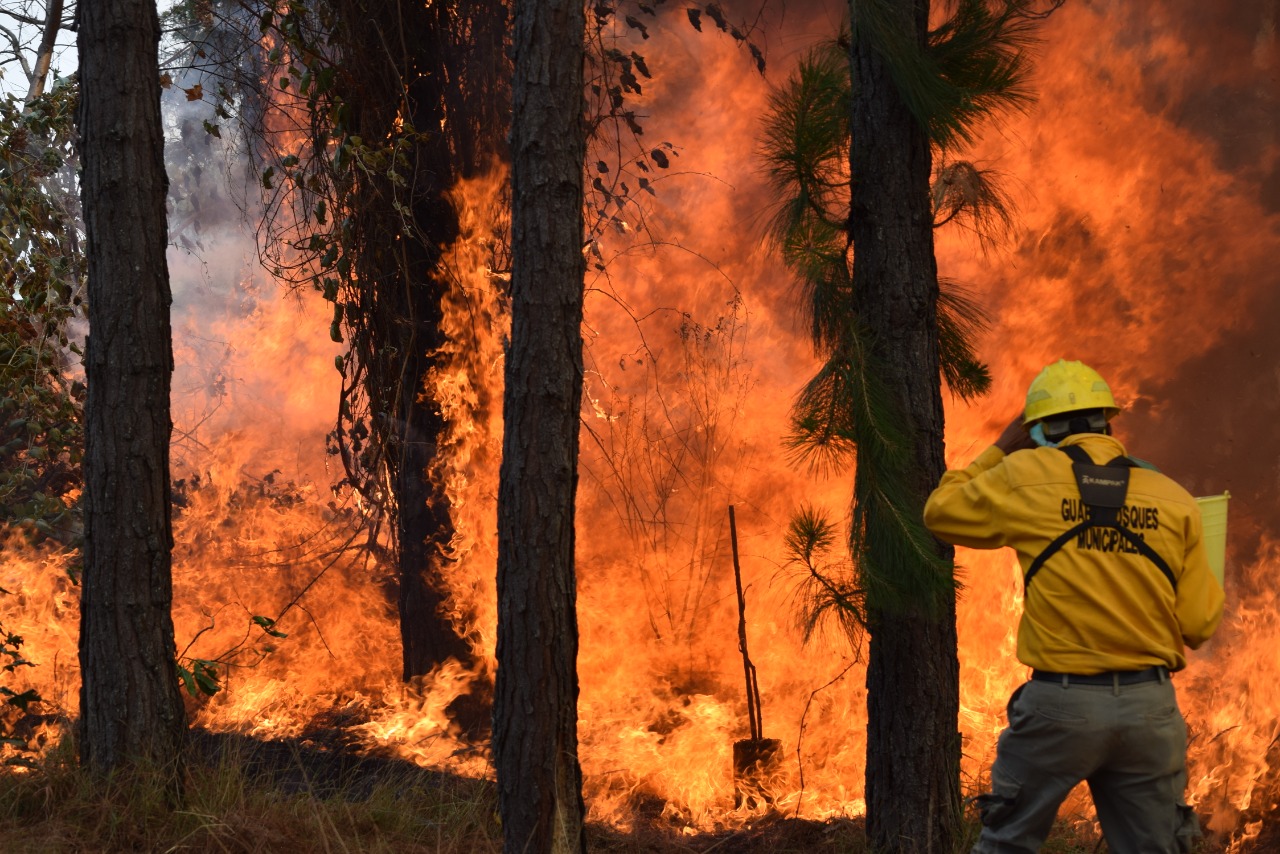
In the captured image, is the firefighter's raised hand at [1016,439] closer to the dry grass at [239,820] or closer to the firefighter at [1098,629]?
the firefighter at [1098,629]

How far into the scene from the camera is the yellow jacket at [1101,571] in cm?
312

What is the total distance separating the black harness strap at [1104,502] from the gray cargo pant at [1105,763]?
14.5 inches

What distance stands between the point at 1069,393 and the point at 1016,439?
332mm

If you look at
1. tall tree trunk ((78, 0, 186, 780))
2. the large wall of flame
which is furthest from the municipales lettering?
the large wall of flame

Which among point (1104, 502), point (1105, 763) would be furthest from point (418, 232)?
point (1105, 763)

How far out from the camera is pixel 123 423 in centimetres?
450

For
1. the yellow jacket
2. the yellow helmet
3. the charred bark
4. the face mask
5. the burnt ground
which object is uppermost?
the charred bark

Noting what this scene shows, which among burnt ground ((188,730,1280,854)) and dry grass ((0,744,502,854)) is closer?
dry grass ((0,744,502,854))

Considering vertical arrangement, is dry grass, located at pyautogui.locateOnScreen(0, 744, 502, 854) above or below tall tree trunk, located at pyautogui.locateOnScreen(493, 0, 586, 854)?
below

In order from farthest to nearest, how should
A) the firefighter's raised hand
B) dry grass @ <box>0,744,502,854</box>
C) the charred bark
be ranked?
the charred bark, dry grass @ <box>0,744,502,854</box>, the firefighter's raised hand

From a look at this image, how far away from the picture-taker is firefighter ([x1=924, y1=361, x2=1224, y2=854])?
3100 millimetres

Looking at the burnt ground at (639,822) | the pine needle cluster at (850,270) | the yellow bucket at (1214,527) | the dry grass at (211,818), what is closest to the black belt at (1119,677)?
the yellow bucket at (1214,527)

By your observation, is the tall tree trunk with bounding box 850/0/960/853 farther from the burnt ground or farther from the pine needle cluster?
the burnt ground

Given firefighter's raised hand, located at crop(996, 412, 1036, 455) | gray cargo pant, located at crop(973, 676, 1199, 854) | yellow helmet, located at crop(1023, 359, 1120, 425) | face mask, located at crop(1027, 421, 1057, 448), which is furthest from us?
firefighter's raised hand, located at crop(996, 412, 1036, 455)
